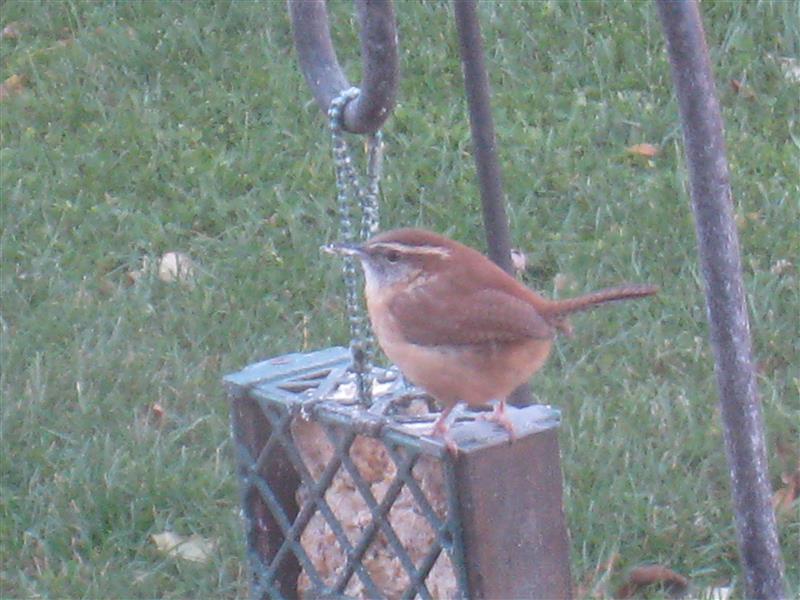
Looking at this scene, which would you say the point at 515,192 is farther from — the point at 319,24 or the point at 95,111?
the point at 319,24

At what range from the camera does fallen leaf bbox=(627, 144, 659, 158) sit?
5914 mm

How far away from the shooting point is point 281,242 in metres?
5.64

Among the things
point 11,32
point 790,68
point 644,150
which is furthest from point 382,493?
point 11,32

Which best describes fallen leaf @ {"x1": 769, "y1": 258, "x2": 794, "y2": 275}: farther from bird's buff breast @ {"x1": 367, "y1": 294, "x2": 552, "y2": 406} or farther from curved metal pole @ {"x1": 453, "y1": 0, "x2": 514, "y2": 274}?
bird's buff breast @ {"x1": 367, "y1": 294, "x2": 552, "y2": 406}

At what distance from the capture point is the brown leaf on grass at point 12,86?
670cm

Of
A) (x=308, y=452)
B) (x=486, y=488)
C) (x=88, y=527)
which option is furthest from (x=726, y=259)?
(x=88, y=527)

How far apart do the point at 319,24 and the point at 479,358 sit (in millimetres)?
780

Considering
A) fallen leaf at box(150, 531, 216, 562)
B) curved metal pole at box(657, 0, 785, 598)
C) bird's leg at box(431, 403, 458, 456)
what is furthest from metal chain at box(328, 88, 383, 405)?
fallen leaf at box(150, 531, 216, 562)

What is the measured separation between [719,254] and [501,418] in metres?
0.55

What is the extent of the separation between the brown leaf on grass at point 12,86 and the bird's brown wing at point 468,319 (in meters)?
4.12

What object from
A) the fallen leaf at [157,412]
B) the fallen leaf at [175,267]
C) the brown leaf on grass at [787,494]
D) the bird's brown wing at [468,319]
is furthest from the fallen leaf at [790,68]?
the bird's brown wing at [468,319]

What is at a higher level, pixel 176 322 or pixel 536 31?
pixel 536 31

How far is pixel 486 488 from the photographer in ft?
8.81

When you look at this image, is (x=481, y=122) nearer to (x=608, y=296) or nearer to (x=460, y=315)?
(x=460, y=315)
